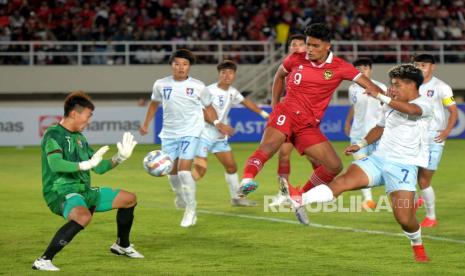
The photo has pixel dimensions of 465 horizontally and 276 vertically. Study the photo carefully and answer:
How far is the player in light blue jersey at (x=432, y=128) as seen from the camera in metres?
12.1

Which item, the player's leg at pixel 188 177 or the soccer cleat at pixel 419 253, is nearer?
the soccer cleat at pixel 419 253

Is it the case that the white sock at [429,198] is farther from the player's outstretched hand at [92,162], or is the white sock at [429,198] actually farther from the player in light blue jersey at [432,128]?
the player's outstretched hand at [92,162]

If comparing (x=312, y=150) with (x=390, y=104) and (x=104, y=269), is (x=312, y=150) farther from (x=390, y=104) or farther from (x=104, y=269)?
(x=104, y=269)

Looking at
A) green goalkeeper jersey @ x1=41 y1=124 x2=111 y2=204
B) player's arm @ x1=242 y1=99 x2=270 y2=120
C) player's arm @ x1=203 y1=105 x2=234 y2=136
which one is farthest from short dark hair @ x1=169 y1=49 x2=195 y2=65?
green goalkeeper jersey @ x1=41 y1=124 x2=111 y2=204

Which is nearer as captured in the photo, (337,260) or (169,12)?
(337,260)

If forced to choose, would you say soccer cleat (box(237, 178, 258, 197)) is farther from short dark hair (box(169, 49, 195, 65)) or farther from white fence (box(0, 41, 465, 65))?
white fence (box(0, 41, 465, 65))

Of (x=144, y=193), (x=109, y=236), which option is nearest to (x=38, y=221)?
(x=109, y=236)

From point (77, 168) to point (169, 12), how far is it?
24230 millimetres

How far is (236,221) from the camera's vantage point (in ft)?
42.8

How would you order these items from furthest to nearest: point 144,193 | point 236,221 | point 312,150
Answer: point 144,193 < point 236,221 < point 312,150

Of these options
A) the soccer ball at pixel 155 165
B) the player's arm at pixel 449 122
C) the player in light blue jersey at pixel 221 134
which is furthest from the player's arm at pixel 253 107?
the soccer ball at pixel 155 165

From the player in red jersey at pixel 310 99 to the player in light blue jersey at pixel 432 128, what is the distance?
59.8 inches

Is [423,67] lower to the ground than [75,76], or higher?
higher

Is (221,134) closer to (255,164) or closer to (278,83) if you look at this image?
(278,83)
